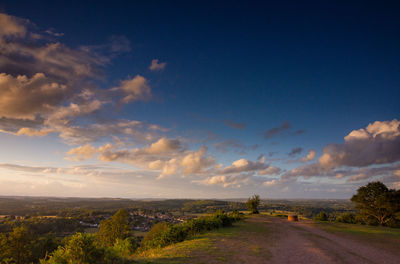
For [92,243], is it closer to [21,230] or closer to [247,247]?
[247,247]

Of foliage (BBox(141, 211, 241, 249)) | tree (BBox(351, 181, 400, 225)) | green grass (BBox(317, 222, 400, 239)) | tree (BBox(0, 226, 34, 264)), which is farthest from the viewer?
tree (BBox(351, 181, 400, 225))

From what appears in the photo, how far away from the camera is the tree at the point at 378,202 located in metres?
36.0

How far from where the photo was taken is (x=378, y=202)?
3712 cm

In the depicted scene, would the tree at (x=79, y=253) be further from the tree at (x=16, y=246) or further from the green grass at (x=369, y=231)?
the tree at (x=16, y=246)

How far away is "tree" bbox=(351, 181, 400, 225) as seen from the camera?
118 ft

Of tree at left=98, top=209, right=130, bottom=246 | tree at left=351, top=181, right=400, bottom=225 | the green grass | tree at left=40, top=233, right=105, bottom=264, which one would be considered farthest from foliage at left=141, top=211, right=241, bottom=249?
tree at left=351, top=181, right=400, bottom=225

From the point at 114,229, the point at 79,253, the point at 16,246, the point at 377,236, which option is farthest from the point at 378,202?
the point at 16,246

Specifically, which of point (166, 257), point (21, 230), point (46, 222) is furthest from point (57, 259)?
point (46, 222)

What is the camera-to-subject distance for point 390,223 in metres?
36.1

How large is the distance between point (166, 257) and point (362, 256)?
11667 mm

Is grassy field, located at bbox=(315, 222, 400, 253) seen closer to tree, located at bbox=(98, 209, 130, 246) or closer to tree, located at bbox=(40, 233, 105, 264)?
tree, located at bbox=(40, 233, 105, 264)

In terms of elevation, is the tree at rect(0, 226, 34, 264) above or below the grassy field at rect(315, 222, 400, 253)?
below

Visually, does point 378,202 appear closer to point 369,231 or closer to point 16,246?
point 369,231

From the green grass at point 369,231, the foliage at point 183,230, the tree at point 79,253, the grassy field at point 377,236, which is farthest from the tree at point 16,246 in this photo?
the green grass at point 369,231
